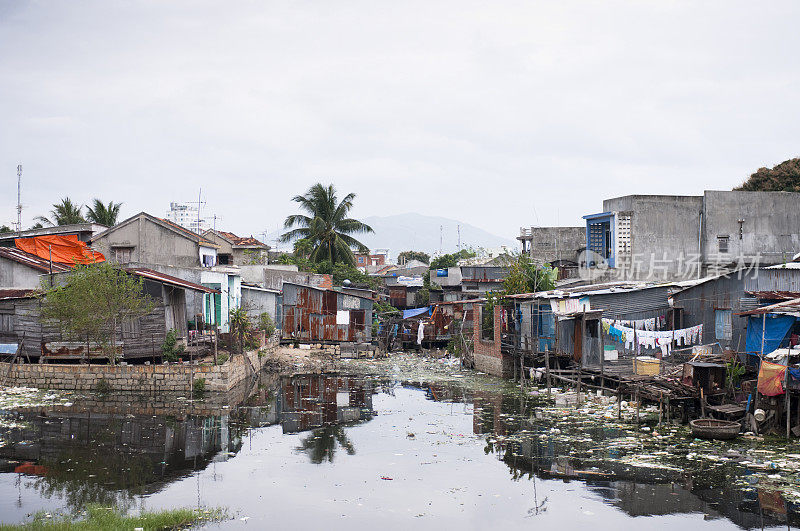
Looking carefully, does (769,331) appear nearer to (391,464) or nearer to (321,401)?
(391,464)

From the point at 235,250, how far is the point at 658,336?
3132 cm

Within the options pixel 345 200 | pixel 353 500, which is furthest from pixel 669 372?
pixel 345 200

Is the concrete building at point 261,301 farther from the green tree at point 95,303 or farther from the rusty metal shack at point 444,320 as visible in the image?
the green tree at point 95,303

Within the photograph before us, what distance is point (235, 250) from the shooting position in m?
48.5

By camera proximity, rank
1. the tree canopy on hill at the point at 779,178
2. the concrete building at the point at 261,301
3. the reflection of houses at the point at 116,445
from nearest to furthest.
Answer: the reflection of houses at the point at 116,445, the concrete building at the point at 261,301, the tree canopy on hill at the point at 779,178

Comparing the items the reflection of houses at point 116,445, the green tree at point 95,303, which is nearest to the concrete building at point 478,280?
the green tree at point 95,303

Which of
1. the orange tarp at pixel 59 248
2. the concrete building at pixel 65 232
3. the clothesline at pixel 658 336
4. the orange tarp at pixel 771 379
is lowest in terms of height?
the orange tarp at pixel 771 379

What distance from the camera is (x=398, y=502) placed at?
12805 millimetres

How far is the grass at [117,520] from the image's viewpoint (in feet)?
34.7

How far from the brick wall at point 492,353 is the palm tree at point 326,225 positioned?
62.4 feet

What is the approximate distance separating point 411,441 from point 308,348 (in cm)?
2023

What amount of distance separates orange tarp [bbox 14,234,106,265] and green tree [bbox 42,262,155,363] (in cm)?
637

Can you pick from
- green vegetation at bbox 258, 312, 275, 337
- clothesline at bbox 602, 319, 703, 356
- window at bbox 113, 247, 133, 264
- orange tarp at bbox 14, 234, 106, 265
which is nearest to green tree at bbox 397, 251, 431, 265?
green vegetation at bbox 258, 312, 275, 337

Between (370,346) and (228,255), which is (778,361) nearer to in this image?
(370,346)
